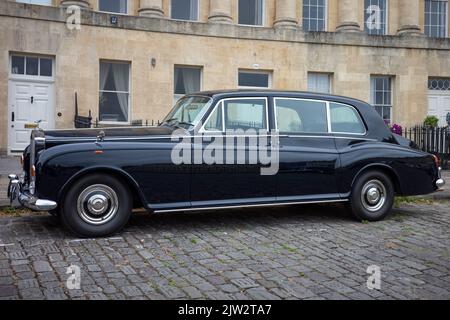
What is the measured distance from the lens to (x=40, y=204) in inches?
225

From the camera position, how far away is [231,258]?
17.6 ft

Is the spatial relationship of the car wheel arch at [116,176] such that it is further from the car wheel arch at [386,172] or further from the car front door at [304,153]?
the car wheel arch at [386,172]

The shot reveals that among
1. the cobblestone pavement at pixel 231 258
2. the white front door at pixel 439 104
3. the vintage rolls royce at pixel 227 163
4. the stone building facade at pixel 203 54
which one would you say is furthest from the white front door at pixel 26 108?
the white front door at pixel 439 104

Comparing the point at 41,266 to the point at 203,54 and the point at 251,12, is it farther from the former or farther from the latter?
the point at 251,12

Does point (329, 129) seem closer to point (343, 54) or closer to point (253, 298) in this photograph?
point (253, 298)

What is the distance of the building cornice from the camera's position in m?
16.0

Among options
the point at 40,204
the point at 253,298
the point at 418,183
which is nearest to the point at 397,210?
the point at 418,183

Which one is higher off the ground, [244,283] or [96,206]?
[96,206]

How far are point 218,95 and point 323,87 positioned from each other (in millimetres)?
14205

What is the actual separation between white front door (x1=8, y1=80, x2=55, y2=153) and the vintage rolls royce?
33.6 ft

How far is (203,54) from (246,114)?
12038mm

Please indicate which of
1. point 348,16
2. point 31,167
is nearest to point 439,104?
point 348,16

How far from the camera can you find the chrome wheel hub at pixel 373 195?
7309 millimetres

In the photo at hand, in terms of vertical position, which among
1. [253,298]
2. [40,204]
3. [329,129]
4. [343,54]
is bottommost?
[253,298]
